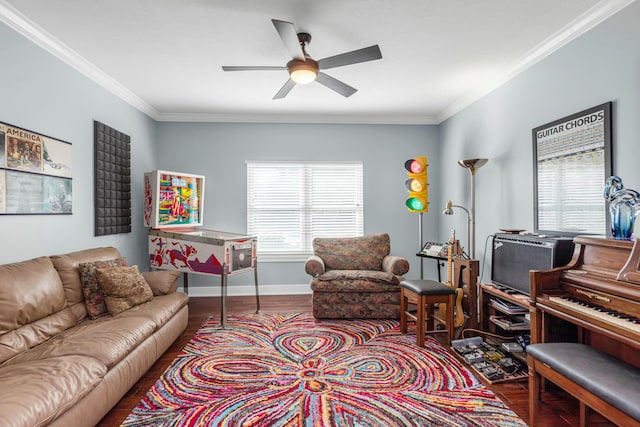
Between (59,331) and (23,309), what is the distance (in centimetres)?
35

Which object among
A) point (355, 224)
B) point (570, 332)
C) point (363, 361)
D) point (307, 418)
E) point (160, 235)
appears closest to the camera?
point (307, 418)

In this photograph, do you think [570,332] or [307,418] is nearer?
[307,418]

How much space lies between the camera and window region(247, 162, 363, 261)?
509 centimetres

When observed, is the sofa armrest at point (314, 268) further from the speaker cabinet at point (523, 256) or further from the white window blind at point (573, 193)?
the white window blind at point (573, 193)

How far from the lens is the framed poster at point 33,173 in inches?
96.0

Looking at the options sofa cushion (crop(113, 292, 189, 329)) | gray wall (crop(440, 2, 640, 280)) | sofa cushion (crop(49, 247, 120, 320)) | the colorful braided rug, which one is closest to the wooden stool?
the colorful braided rug

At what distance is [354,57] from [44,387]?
2579 mm

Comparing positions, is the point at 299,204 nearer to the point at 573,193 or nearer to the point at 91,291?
the point at 91,291

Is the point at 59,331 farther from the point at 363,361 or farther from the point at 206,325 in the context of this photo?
the point at 363,361

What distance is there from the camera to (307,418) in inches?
79.7

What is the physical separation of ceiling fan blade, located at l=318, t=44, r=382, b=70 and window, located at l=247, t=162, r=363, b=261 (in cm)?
255

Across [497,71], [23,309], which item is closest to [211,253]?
[23,309]

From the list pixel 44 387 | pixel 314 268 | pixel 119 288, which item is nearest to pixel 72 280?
pixel 119 288

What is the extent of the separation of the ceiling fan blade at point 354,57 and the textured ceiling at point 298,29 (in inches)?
11.2
